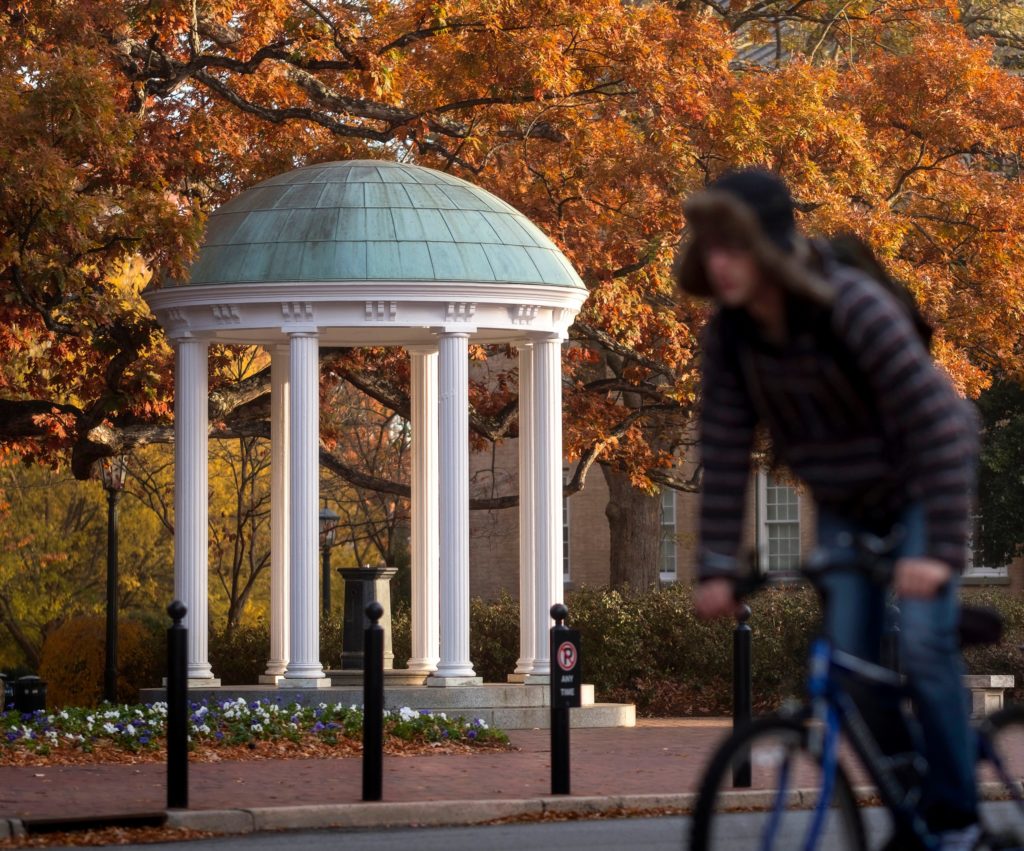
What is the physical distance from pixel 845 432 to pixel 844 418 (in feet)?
0.13

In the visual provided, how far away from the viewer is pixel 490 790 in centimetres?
1231

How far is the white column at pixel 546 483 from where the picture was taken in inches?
788

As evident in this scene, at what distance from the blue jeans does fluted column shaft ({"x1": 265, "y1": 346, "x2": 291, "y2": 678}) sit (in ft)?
55.6

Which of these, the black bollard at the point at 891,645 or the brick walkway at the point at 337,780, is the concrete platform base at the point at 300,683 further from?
the black bollard at the point at 891,645

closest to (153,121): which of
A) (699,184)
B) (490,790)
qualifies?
(699,184)

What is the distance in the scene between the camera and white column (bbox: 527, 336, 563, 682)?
20016mm

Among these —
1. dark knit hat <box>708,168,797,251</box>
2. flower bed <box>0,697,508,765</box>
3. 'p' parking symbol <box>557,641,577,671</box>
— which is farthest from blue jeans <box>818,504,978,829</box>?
flower bed <box>0,697,508,765</box>

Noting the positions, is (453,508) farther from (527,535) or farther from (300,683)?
(300,683)

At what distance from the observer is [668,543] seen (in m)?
44.5

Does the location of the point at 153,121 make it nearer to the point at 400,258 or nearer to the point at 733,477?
the point at 400,258

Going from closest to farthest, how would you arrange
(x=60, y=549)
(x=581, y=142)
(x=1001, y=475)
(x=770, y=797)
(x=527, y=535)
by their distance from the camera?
1. (x=770, y=797)
2. (x=527, y=535)
3. (x=581, y=142)
4. (x=1001, y=475)
5. (x=60, y=549)

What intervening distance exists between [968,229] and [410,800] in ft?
50.7

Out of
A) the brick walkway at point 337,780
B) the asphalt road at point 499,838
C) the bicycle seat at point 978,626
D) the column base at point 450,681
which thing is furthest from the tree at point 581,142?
the bicycle seat at point 978,626

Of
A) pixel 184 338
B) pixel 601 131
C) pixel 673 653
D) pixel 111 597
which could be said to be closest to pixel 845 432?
pixel 184 338
